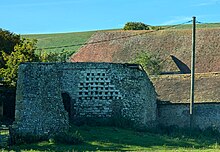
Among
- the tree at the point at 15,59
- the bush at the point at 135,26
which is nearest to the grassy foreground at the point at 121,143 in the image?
the tree at the point at 15,59

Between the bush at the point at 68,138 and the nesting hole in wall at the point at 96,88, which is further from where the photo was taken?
the nesting hole in wall at the point at 96,88

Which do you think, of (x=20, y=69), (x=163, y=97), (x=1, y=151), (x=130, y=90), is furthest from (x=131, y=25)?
(x=1, y=151)

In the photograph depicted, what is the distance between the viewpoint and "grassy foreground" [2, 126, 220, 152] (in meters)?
26.6

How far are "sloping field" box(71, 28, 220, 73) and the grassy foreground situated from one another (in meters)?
25.5

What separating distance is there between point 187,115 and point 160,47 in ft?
78.2

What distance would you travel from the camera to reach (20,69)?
30391mm

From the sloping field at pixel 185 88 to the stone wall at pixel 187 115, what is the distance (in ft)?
1.98

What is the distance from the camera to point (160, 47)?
62.7 metres

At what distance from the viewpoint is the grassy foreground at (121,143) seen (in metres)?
26.6

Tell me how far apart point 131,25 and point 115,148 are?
56.2m

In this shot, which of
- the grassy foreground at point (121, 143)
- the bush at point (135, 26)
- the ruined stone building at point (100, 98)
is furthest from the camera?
the bush at point (135, 26)

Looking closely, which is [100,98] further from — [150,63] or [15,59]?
[150,63]

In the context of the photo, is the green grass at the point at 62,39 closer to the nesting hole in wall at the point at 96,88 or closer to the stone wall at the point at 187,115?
the stone wall at the point at 187,115

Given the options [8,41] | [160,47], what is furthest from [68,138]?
[160,47]
